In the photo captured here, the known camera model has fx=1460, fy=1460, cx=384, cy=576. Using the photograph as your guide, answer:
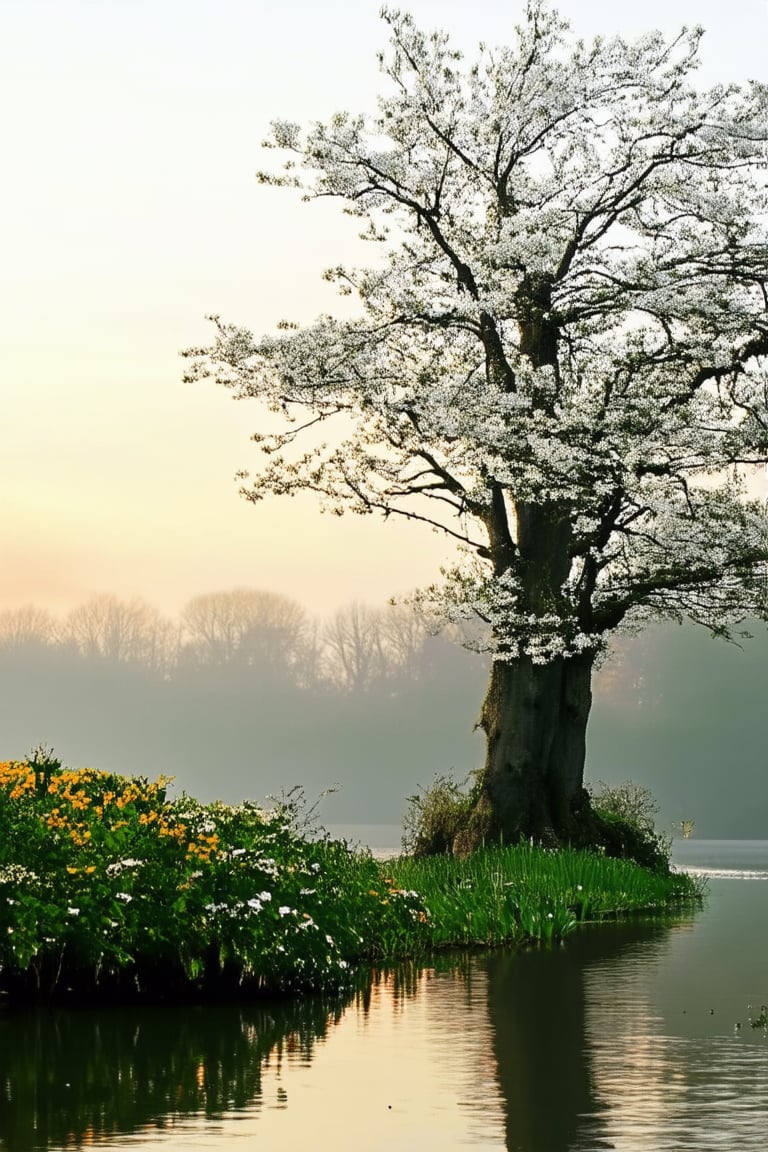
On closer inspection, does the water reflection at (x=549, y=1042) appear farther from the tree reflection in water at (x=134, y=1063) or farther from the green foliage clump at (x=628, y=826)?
the green foliage clump at (x=628, y=826)

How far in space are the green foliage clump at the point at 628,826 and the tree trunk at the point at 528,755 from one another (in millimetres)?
1153

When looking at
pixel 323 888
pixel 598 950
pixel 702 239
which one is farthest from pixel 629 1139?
pixel 702 239

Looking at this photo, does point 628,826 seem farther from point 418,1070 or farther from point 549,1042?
point 418,1070

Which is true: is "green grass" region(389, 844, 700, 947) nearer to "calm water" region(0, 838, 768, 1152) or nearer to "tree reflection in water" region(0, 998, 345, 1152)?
"calm water" region(0, 838, 768, 1152)

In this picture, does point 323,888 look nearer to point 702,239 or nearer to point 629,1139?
point 629,1139

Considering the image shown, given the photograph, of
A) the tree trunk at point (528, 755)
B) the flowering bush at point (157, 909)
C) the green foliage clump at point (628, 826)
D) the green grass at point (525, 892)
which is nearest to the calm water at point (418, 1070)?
the flowering bush at point (157, 909)

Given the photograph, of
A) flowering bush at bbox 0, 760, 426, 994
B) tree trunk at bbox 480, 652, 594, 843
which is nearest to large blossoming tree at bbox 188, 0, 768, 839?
tree trunk at bbox 480, 652, 594, 843

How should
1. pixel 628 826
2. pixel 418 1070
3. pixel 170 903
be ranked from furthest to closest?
pixel 628 826
pixel 170 903
pixel 418 1070

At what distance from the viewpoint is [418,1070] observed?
31.6 ft

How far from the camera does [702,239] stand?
84.8 ft

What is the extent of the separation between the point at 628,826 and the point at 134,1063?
2081 cm

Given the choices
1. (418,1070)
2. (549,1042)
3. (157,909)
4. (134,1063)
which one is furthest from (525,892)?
(134,1063)

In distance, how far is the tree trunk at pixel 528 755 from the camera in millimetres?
26578

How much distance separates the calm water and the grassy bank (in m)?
0.55
